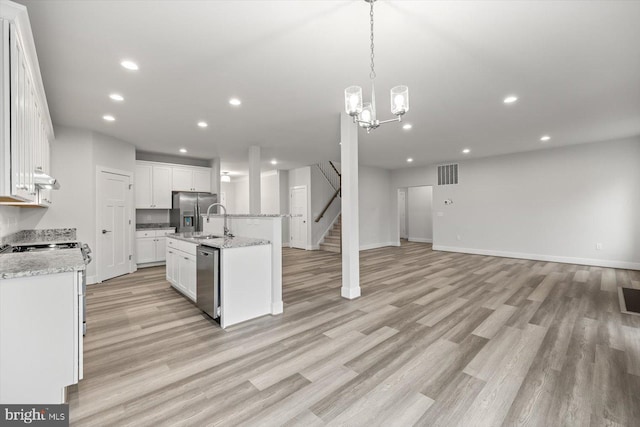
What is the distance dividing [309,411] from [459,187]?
26.1 feet

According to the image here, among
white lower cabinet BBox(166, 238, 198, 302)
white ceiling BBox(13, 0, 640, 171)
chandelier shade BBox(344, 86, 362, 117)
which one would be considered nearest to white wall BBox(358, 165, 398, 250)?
white ceiling BBox(13, 0, 640, 171)

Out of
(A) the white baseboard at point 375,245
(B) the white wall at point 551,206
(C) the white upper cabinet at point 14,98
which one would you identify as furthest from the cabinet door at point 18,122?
(B) the white wall at point 551,206

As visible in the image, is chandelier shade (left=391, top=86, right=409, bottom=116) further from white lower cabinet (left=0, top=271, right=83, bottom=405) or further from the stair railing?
the stair railing

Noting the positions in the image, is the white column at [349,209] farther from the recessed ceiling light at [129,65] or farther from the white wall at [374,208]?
the white wall at [374,208]

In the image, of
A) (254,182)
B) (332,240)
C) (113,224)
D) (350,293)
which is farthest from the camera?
(332,240)

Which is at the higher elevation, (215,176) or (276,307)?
(215,176)

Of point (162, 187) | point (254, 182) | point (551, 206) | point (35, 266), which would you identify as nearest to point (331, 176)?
point (254, 182)

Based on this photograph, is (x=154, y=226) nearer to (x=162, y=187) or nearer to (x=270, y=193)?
(x=162, y=187)

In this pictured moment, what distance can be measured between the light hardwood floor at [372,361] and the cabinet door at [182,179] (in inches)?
131

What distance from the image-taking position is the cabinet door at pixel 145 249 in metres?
6.12

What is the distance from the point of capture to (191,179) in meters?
7.14

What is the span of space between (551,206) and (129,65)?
28.2ft

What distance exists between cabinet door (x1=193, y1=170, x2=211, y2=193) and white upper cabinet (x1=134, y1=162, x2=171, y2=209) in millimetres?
627

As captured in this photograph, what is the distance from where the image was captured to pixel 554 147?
651cm
